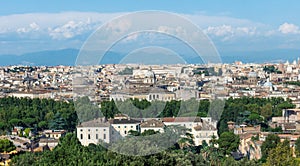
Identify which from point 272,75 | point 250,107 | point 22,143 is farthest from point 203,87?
point 272,75

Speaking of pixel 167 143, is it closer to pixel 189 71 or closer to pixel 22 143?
pixel 189 71

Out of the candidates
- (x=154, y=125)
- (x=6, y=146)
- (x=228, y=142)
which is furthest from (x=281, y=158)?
(x=6, y=146)

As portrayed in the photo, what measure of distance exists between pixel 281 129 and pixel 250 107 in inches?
168

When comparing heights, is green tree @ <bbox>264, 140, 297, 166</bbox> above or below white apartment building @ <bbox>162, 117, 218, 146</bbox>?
below

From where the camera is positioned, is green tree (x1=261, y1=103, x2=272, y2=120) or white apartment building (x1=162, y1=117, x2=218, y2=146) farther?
green tree (x1=261, y1=103, x2=272, y2=120)

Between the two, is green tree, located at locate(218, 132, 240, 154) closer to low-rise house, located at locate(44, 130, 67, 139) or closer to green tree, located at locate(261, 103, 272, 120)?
low-rise house, located at locate(44, 130, 67, 139)

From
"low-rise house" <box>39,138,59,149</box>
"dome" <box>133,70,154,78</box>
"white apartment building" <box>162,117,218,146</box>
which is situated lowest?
"low-rise house" <box>39,138,59,149</box>

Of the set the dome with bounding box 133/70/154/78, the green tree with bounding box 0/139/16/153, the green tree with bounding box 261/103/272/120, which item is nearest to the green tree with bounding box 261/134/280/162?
the dome with bounding box 133/70/154/78

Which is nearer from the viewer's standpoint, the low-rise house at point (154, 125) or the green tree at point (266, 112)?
the low-rise house at point (154, 125)

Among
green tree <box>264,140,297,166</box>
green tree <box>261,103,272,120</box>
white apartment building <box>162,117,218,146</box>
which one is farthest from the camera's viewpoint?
green tree <box>261,103,272,120</box>

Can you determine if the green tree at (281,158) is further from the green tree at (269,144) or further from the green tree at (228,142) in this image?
the green tree at (228,142)

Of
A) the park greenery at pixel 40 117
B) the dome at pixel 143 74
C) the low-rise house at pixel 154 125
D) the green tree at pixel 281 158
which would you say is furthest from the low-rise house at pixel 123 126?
the park greenery at pixel 40 117

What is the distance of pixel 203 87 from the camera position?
7.66m

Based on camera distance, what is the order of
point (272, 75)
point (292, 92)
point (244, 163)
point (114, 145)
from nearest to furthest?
point (114, 145)
point (244, 163)
point (292, 92)
point (272, 75)
